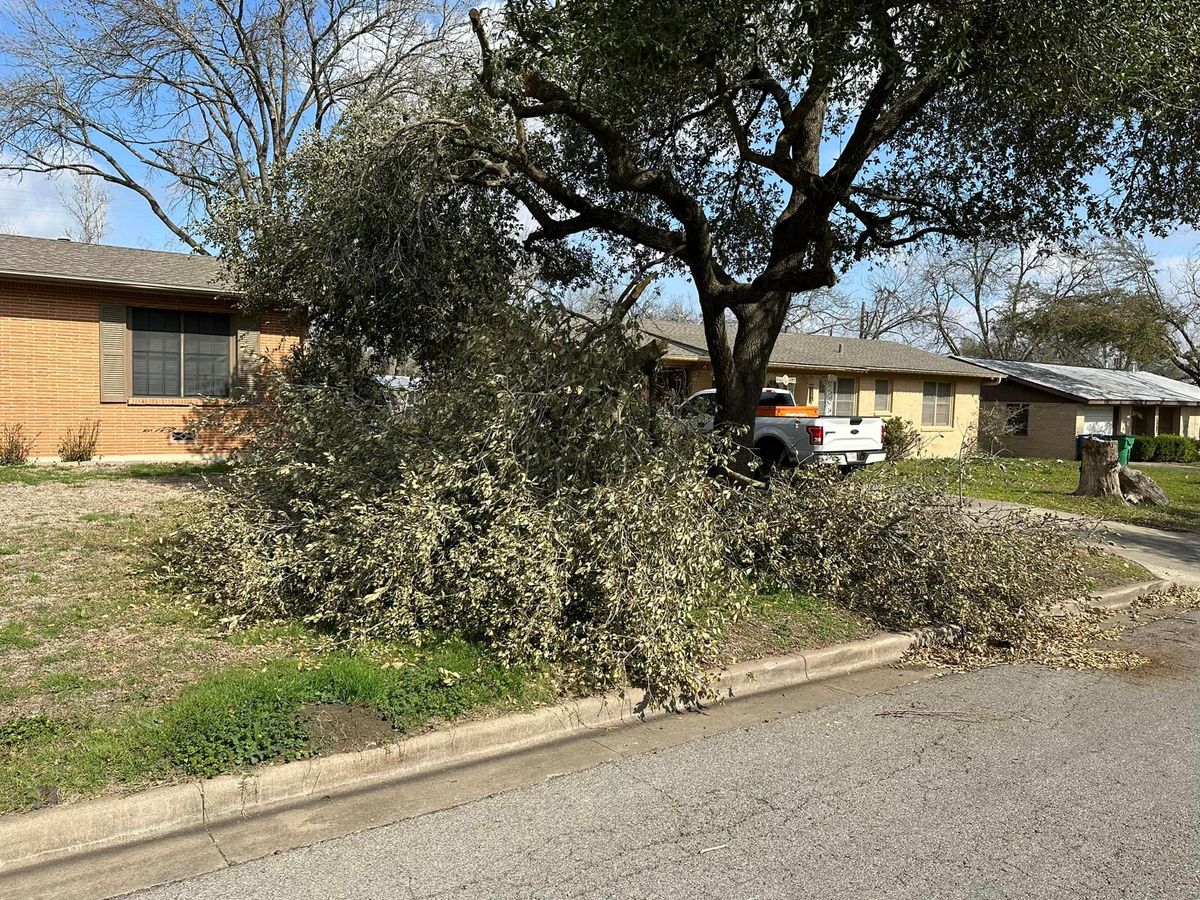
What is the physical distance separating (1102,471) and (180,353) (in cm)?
1648

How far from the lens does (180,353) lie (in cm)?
1511

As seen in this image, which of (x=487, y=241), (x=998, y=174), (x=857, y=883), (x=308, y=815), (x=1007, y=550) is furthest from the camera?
(x=998, y=174)

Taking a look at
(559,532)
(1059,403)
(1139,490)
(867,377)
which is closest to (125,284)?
(559,532)

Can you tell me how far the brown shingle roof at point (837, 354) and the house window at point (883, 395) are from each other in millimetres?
632

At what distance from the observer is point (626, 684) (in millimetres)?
5434

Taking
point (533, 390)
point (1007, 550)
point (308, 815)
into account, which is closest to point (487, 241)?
point (533, 390)

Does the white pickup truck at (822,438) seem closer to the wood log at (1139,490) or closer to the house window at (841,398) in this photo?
the wood log at (1139,490)

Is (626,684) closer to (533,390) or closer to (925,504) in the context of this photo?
(533,390)

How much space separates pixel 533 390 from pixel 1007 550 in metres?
4.08

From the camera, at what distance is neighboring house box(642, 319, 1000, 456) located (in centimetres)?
2295

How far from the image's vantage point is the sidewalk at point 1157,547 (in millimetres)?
10097

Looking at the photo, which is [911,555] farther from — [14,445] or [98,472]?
[14,445]

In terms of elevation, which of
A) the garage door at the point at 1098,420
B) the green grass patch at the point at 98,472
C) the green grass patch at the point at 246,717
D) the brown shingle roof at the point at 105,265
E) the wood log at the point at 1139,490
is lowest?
the green grass patch at the point at 246,717

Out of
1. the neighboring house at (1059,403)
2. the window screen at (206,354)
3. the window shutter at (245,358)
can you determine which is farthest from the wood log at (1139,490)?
the window screen at (206,354)
